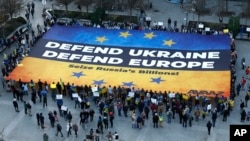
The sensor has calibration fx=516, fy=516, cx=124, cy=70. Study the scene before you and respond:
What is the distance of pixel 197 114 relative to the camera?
3575 centimetres

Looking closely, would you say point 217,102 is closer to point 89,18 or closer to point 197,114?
point 197,114

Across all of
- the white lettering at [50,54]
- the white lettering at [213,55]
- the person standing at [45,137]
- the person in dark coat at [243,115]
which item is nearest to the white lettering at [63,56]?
the white lettering at [50,54]

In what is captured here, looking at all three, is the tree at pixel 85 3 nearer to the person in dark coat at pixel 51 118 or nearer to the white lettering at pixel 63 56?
the white lettering at pixel 63 56

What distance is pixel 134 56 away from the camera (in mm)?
43500

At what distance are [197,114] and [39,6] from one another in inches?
1065

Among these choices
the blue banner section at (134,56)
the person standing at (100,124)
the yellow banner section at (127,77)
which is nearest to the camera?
the person standing at (100,124)

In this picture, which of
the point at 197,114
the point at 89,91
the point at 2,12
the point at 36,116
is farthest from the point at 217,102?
the point at 2,12

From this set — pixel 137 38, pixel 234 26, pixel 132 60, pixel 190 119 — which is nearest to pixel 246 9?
pixel 234 26

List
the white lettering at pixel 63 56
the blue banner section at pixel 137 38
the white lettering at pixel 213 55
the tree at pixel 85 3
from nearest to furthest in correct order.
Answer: the white lettering at pixel 213 55
the white lettering at pixel 63 56
the blue banner section at pixel 137 38
the tree at pixel 85 3

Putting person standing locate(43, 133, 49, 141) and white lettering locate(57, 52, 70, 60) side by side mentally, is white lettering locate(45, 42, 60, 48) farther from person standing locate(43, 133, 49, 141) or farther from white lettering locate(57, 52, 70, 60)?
person standing locate(43, 133, 49, 141)

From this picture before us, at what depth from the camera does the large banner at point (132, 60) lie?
3959 centimetres

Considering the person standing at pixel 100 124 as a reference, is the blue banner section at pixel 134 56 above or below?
above

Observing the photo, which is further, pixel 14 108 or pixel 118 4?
pixel 118 4

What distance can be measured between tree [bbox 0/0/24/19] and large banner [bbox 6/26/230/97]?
4725 mm
